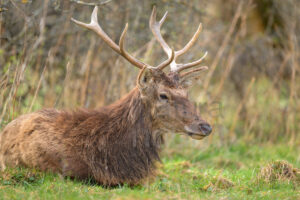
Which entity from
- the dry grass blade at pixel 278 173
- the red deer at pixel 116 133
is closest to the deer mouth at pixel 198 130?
the red deer at pixel 116 133

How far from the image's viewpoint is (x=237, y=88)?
435 inches

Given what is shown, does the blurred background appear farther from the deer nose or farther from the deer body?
the deer nose

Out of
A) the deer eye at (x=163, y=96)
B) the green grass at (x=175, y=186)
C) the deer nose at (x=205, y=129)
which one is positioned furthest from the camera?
the deer eye at (x=163, y=96)

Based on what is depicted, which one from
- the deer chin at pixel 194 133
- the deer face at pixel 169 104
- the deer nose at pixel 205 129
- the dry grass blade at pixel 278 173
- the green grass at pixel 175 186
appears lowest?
the green grass at pixel 175 186

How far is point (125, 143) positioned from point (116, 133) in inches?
6.5

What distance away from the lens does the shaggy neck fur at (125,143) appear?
4926 millimetres

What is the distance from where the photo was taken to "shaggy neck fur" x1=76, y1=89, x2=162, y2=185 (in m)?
4.93

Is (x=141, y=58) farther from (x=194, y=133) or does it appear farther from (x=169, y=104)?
(x=194, y=133)

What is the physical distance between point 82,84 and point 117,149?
3.40 meters

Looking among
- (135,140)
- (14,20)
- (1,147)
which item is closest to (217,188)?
(135,140)

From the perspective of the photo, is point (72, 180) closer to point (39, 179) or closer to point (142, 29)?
point (39, 179)

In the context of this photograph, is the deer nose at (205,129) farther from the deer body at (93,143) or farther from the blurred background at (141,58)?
the blurred background at (141,58)

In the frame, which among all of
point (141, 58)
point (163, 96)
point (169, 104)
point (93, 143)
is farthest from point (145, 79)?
point (141, 58)

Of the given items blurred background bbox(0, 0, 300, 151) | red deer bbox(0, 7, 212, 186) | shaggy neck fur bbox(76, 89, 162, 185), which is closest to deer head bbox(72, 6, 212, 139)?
red deer bbox(0, 7, 212, 186)
